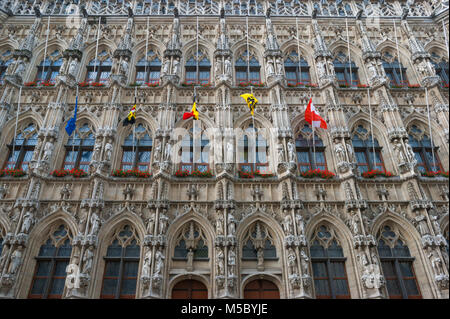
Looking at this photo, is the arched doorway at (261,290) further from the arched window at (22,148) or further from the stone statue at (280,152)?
the arched window at (22,148)

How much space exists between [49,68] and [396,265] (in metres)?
19.0

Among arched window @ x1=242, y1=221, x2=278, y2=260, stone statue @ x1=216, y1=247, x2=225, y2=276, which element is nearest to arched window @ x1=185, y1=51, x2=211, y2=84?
arched window @ x1=242, y1=221, x2=278, y2=260

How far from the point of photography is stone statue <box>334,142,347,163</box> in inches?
557

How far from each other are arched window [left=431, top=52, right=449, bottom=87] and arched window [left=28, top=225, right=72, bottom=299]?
1972 cm

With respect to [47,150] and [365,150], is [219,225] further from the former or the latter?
[47,150]

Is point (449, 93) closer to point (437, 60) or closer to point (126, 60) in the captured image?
point (437, 60)

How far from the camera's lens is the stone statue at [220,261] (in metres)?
11.7

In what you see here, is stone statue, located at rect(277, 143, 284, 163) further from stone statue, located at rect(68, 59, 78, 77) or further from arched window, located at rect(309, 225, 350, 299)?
stone statue, located at rect(68, 59, 78, 77)

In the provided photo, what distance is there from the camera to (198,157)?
14.8 meters

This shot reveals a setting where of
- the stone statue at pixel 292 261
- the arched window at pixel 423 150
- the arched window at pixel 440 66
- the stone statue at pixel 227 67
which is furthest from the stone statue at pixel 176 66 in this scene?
the arched window at pixel 440 66

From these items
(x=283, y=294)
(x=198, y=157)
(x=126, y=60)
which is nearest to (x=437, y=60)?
(x=198, y=157)

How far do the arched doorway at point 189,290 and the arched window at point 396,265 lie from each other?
6792mm

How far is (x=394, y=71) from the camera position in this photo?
703 inches

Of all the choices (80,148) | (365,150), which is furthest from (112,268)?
(365,150)
